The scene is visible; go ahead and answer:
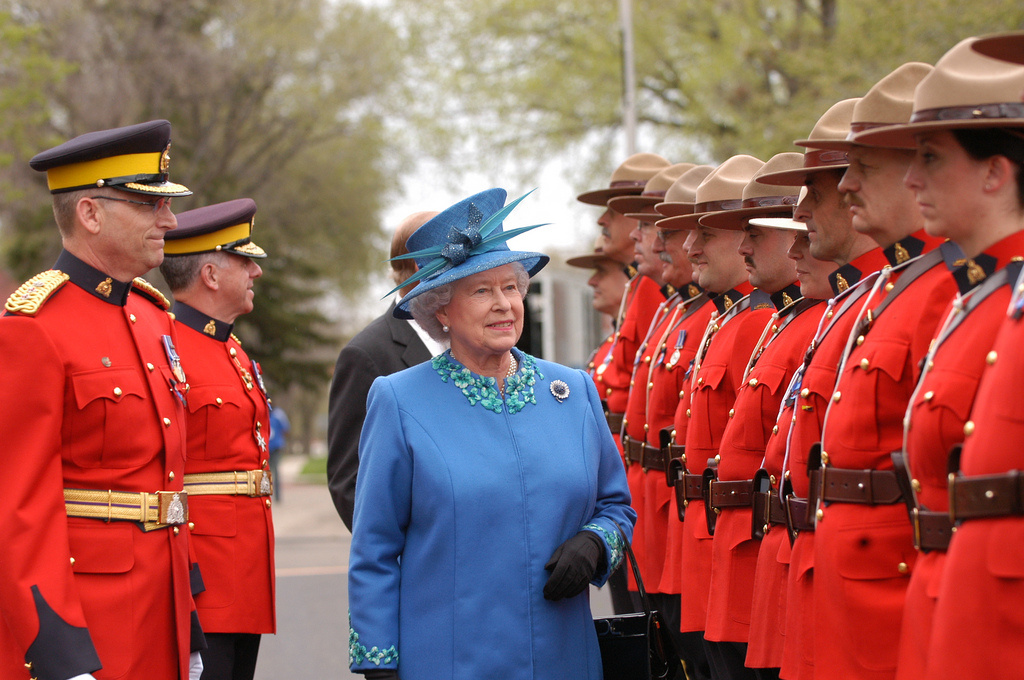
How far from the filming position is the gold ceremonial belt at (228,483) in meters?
4.77

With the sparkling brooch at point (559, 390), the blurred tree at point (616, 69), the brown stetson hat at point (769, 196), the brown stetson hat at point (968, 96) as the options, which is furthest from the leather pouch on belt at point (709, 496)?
the blurred tree at point (616, 69)

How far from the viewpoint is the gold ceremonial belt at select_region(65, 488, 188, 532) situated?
3598 millimetres

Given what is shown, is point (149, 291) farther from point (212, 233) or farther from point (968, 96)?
point (968, 96)

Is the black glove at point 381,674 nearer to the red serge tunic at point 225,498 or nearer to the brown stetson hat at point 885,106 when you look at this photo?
the red serge tunic at point 225,498

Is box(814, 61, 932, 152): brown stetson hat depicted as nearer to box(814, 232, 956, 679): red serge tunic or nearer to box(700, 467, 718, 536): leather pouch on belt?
box(814, 232, 956, 679): red serge tunic

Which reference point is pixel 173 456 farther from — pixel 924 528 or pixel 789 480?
pixel 924 528

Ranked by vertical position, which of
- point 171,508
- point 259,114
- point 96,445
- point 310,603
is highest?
point 259,114

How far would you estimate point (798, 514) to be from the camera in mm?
3680

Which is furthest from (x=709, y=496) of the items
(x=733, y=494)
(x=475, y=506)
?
(x=475, y=506)

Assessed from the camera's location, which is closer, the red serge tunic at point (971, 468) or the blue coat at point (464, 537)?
the red serge tunic at point (971, 468)

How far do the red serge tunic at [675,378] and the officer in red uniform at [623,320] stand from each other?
3.15ft

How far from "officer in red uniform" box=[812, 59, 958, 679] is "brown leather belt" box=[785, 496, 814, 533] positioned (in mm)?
144

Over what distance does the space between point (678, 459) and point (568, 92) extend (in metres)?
17.8

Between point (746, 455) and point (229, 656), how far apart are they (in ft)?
7.66
